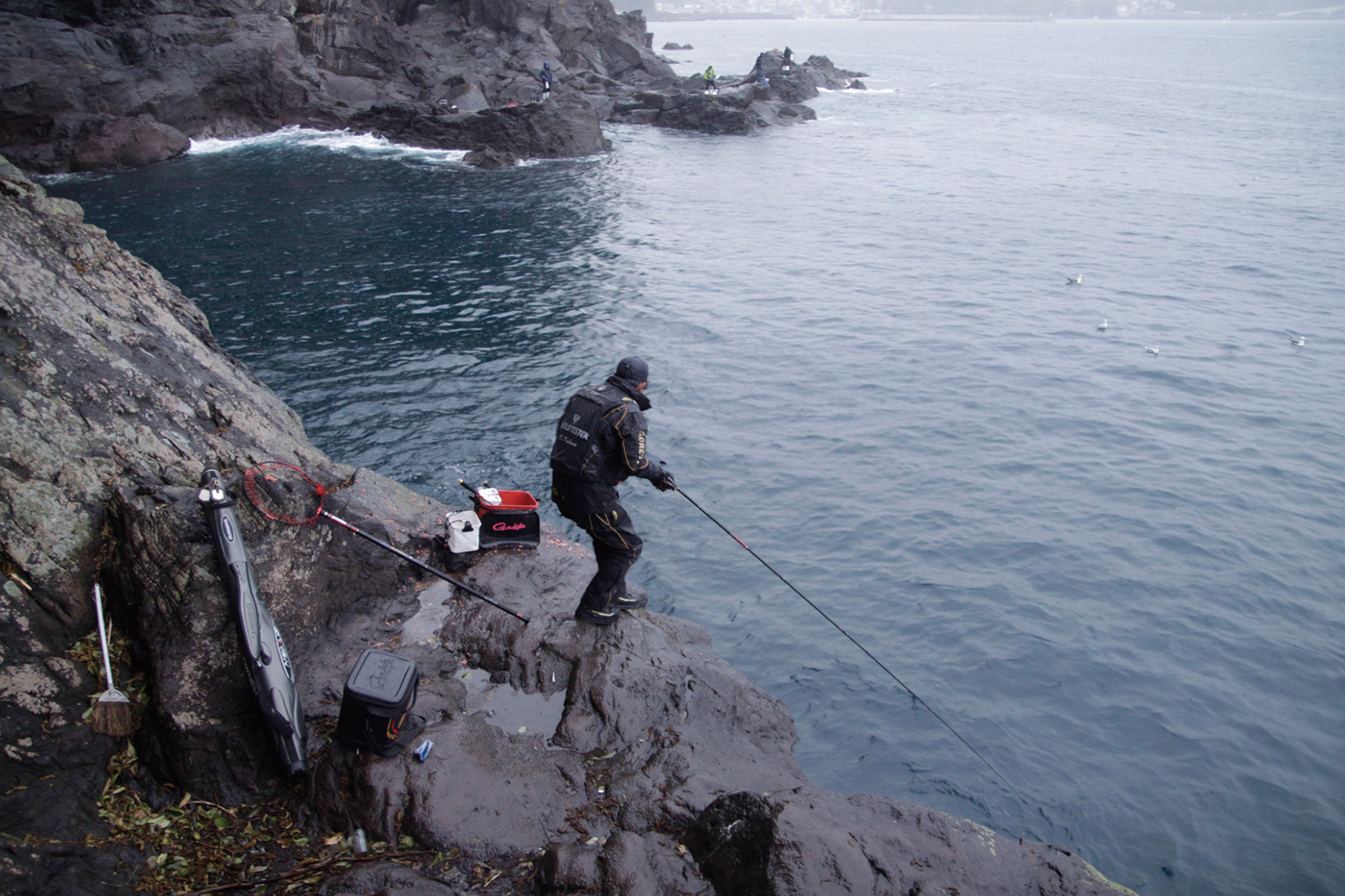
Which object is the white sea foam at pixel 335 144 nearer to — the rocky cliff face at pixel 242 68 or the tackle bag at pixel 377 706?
the rocky cliff face at pixel 242 68

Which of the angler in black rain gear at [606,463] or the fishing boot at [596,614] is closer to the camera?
the angler in black rain gear at [606,463]

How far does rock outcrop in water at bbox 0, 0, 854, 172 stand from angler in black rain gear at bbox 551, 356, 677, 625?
3352 cm

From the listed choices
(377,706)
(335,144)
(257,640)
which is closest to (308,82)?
(335,144)

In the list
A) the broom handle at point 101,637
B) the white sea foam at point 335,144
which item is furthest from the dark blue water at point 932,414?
the broom handle at point 101,637

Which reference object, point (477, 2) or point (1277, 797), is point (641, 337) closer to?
point (1277, 797)

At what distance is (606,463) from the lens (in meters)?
7.03

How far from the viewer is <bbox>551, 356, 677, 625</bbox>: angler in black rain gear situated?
22.6 ft

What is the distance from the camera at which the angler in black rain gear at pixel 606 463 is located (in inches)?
271

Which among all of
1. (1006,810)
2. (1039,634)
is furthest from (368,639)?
(1039,634)

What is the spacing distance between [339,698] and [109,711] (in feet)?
4.94

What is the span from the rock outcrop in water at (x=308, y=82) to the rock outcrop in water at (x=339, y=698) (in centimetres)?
3181

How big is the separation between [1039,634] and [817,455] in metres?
5.12

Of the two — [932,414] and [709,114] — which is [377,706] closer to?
[932,414]

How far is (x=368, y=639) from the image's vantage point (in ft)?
23.5
